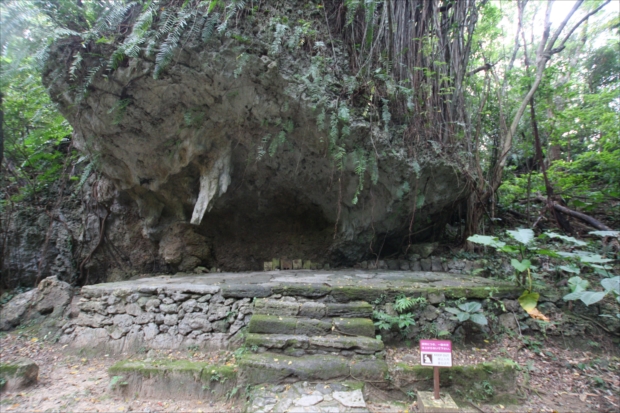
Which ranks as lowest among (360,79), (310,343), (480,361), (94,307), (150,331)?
(480,361)

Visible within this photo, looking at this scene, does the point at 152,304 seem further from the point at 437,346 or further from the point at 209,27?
the point at 209,27

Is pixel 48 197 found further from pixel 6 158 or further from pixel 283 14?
pixel 283 14

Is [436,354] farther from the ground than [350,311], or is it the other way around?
[350,311]

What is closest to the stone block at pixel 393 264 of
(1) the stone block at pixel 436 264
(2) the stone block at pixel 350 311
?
(1) the stone block at pixel 436 264

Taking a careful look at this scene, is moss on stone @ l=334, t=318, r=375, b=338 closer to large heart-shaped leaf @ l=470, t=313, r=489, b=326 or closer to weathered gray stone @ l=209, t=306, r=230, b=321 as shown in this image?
large heart-shaped leaf @ l=470, t=313, r=489, b=326

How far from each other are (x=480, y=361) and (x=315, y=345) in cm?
169

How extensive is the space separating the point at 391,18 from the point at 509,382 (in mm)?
4975

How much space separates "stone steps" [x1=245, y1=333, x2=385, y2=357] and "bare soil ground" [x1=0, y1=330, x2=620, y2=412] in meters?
0.31

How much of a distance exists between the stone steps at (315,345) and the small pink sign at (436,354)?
509mm

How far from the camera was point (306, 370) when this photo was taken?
2662mm

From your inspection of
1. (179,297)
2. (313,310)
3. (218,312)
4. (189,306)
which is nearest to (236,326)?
(218,312)

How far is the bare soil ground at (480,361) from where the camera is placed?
262 centimetres

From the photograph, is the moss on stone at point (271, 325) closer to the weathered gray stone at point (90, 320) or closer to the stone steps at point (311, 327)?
the stone steps at point (311, 327)

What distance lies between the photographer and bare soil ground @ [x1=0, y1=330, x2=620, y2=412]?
2.62 metres
